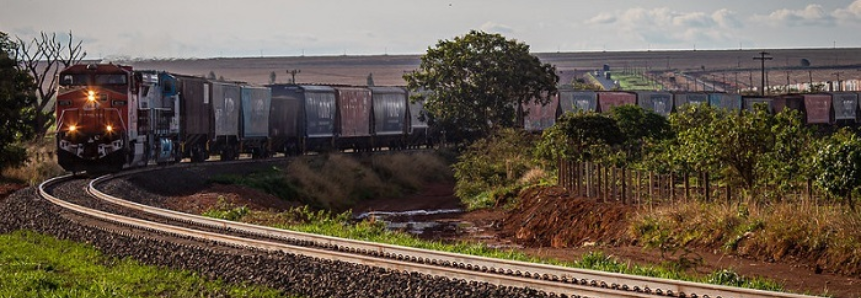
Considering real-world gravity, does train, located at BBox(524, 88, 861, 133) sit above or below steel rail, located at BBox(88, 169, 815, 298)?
above

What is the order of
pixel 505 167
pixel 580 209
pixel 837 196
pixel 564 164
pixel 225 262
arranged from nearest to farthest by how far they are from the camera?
pixel 225 262, pixel 837 196, pixel 580 209, pixel 564 164, pixel 505 167

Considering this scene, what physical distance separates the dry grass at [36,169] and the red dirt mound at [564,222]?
15.2 meters

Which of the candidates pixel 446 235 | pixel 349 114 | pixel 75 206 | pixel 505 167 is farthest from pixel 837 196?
pixel 349 114

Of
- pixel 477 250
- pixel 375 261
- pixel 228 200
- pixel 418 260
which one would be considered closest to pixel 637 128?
pixel 228 200

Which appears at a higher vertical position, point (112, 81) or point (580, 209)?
point (112, 81)

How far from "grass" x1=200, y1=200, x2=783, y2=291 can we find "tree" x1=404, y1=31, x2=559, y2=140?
39.0 metres

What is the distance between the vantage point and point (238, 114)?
5466cm

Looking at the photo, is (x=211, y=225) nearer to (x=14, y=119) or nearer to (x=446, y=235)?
(x=446, y=235)

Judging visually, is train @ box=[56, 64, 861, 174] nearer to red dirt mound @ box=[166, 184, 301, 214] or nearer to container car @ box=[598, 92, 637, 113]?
container car @ box=[598, 92, 637, 113]

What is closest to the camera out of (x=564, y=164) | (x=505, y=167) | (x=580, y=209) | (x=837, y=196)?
(x=837, y=196)

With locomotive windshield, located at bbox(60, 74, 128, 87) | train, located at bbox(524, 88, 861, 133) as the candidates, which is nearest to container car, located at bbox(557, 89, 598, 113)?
train, located at bbox(524, 88, 861, 133)

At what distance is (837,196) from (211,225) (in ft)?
35.2

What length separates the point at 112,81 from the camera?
125 feet

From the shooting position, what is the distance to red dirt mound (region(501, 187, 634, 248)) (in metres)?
26.7
